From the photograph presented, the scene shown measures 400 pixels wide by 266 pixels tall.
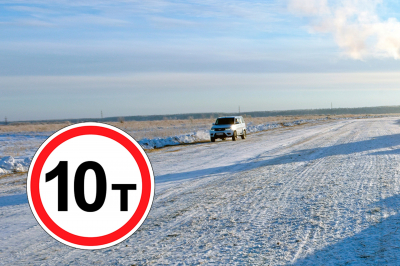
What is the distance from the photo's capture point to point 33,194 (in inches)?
84.3

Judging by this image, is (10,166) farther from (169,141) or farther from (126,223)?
(126,223)

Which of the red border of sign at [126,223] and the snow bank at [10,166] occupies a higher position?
the red border of sign at [126,223]

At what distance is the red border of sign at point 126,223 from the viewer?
6.97 feet

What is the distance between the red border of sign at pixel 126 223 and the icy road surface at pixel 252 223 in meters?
2.56

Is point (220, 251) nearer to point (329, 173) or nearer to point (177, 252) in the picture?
point (177, 252)

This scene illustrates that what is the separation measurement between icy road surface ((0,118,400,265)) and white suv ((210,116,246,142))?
14741 mm

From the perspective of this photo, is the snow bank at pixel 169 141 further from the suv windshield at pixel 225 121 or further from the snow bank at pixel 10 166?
the snow bank at pixel 10 166

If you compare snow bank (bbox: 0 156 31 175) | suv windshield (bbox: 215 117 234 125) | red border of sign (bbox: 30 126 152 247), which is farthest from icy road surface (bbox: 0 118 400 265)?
suv windshield (bbox: 215 117 234 125)

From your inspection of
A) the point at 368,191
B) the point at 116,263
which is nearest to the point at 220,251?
the point at 116,263

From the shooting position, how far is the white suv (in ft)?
85.7

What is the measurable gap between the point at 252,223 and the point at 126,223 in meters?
4.22

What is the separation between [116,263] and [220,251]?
4.47ft

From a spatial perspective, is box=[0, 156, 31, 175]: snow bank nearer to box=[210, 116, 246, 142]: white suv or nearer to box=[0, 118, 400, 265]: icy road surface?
box=[0, 118, 400, 265]: icy road surface

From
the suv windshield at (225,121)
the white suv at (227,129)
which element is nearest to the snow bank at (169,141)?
the white suv at (227,129)
